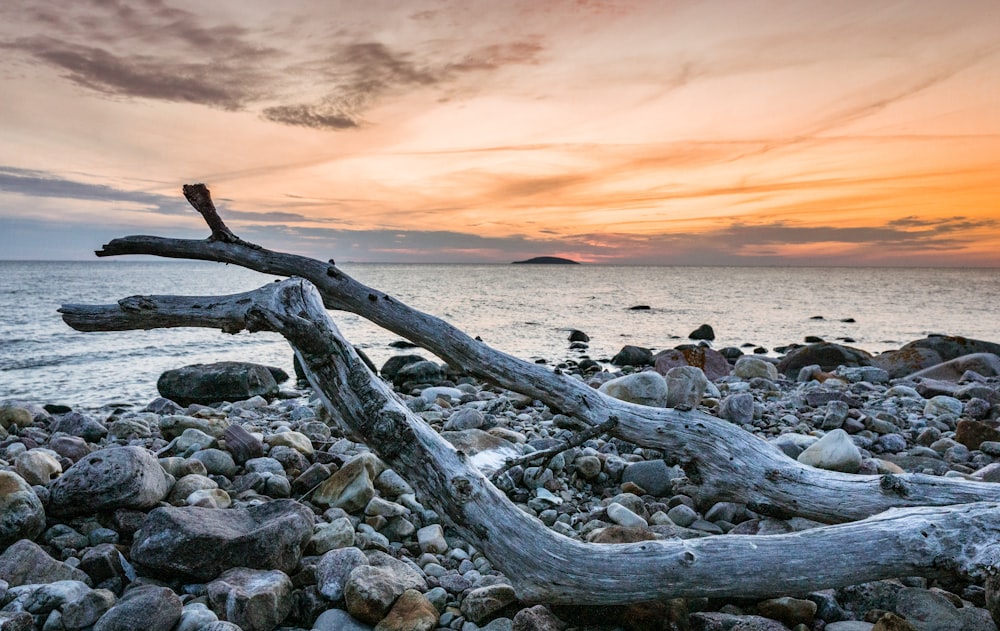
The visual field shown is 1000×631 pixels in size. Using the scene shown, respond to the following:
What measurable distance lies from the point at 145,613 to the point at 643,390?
19.4ft

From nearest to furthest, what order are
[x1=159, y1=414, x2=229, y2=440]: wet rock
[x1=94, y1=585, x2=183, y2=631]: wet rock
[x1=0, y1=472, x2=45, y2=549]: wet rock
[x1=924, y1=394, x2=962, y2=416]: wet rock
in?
1. [x1=94, y1=585, x2=183, y2=631]: wet rock
2. [x1=0, y1=472, x2=45, y2=549]: wet rock
3. [x1=159, y1=414, x2=229, y2=440]: wet rock
4. [x1=924, y1=394, x2=962, y2=416]: wet rock

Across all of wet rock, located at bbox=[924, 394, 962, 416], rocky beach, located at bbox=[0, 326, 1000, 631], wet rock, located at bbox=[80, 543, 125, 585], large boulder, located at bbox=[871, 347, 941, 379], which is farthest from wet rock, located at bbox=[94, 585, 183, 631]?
large boulder, located at bbox=[871, 347, 941, 379]

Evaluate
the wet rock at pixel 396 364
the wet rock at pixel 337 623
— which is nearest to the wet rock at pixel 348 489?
the wet rock at pixel 337 623

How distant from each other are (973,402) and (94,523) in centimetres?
986

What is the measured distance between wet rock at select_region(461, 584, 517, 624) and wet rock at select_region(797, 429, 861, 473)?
3232 mm

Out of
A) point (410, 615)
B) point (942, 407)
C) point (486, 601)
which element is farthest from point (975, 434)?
point (410, 615)

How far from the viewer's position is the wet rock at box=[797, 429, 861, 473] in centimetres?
518

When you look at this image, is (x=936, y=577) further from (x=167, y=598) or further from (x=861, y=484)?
(x=167, y=598)

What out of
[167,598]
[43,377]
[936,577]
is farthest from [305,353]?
[43,377]

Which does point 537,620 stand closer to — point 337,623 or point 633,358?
point 337,623

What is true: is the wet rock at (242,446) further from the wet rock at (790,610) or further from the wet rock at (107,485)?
the wet rock at (790,610)

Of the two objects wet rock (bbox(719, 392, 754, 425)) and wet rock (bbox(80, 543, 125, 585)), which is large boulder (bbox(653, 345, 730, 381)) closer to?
wet rock (bbox(719, 392, 754, 425))

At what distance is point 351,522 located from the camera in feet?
14.4

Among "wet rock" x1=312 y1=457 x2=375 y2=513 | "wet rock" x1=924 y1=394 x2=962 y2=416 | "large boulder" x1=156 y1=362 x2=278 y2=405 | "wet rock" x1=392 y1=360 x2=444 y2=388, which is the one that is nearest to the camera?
"wet rock" x1=312 y1=457 x2=375 y2=513
